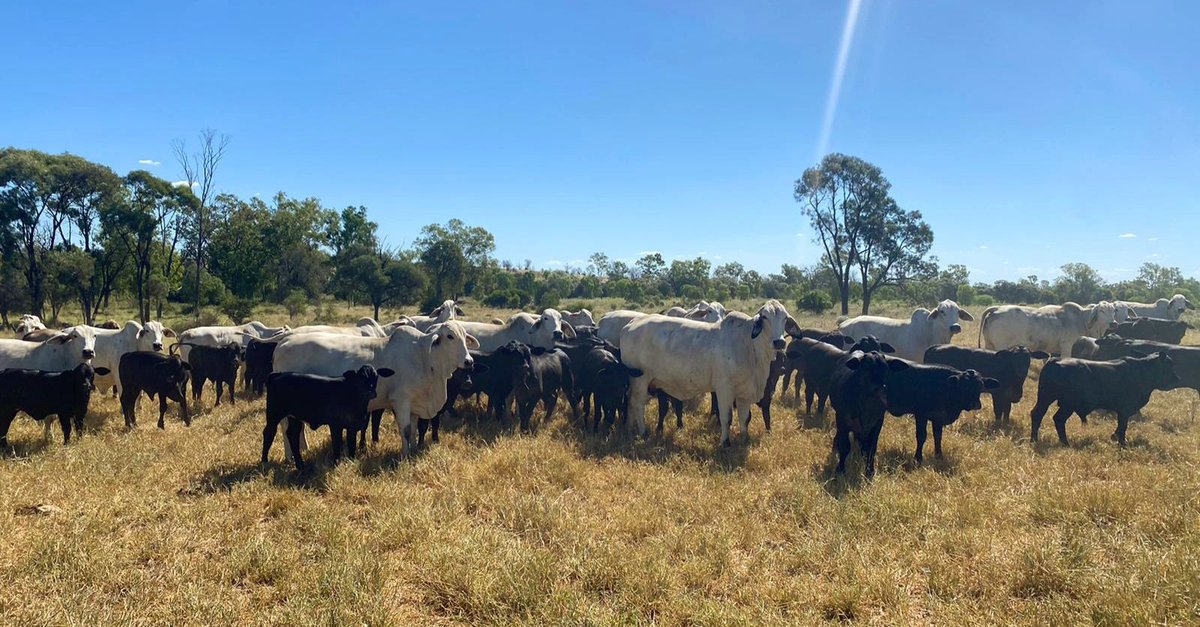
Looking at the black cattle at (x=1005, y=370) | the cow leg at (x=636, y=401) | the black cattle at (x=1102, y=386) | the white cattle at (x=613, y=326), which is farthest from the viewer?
the white cattle at (x=613, y=326)

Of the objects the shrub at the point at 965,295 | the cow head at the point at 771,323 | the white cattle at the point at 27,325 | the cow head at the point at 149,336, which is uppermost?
the shrub at the point at 965,295

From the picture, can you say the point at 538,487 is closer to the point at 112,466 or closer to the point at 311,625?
the point at 311,625

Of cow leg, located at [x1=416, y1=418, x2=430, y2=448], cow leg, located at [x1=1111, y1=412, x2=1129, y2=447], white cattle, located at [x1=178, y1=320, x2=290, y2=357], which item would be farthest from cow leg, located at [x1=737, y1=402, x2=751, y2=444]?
white cattle, located at [x1=178, y1=320, x2=290, y2=357]

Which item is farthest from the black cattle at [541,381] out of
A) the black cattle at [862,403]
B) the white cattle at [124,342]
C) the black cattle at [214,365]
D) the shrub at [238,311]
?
the shrub at [238,311]

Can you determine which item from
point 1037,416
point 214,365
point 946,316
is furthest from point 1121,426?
point 214,365

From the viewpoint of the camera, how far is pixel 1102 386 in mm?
9445

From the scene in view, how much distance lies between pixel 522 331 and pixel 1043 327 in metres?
13.1

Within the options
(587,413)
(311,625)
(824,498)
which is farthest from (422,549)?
(587,413)

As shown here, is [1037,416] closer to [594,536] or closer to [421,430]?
[594,536]

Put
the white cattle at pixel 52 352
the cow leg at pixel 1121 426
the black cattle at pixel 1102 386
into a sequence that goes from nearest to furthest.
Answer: the cow leg at pixel 1121 426 < the black cattle at pixel 1102 386 < the white cattle at pixel 52 352

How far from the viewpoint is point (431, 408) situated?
353 inches

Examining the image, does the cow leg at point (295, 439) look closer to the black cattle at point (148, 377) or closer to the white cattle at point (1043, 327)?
the black cattle at point (148, 377)

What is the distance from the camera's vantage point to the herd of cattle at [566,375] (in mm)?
8109

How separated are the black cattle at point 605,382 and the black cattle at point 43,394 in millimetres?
7325
